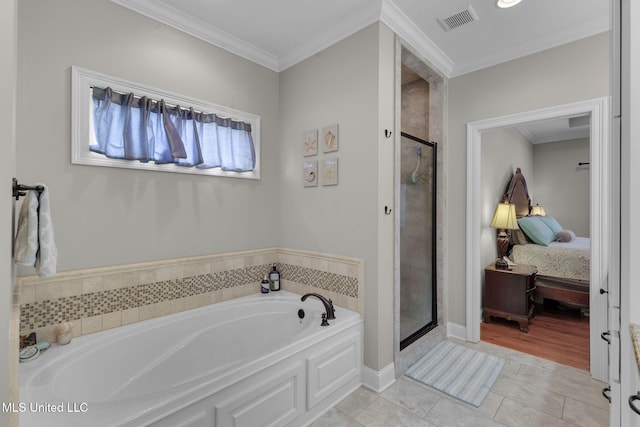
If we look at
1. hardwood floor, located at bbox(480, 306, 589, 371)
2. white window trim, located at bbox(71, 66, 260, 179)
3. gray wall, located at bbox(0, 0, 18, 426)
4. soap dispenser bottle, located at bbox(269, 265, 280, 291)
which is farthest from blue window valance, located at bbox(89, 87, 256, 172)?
hardwood floor, located at bbox(480, 306, 589, 371)

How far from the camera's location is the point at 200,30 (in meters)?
2.34

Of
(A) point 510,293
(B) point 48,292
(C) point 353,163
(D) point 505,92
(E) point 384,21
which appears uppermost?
(E) point 384,21

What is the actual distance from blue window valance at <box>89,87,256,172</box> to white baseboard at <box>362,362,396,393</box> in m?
1.94

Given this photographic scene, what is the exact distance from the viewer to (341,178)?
238 centimetres

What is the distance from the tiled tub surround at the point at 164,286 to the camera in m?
1.74

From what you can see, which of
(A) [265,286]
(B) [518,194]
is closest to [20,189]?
(A) [265,286]

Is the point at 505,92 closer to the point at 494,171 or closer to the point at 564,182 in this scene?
the point at 494,171

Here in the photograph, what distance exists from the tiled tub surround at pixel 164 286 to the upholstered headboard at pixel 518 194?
318cm

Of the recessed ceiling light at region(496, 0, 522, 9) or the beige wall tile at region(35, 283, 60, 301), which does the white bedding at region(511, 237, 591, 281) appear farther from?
the beige wall tile at region(35, 283, 60, 301)

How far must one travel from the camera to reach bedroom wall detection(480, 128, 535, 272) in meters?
3.67

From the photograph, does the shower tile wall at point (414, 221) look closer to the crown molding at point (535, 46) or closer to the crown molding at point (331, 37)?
the crown molding at point (535, 46)

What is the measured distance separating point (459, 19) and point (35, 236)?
9.49ft

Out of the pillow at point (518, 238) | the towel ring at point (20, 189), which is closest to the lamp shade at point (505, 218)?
the pillow at point (518, 238)

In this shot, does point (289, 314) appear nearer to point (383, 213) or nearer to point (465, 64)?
point (383, 213)
